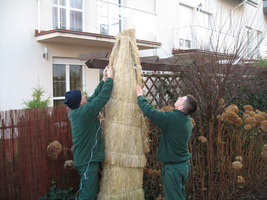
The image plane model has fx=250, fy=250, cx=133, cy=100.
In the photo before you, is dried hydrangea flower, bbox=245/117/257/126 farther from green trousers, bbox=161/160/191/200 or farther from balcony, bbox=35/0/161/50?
balcony, bbox=35/0/161/50

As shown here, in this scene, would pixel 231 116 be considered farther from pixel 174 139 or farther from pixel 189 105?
pixel 174 139

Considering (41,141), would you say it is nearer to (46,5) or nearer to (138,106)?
(138,106)

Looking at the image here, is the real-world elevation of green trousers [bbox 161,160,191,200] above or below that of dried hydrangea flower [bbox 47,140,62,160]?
below

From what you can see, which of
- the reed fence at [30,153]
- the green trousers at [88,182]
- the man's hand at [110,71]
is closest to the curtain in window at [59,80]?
the reed fence at [30,153]

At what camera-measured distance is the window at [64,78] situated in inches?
338

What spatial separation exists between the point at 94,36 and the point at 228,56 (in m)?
5.53

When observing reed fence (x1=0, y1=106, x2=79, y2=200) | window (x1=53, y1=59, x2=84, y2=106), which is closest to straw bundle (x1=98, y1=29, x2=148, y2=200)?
reed fence (x1=0, y1=106, x2=79, y2=200)

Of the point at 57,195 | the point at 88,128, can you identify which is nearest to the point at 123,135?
the point at 88,128

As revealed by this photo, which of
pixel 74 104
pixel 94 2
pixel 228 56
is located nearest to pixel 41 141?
pixel 74 104

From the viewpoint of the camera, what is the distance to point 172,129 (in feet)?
9.37

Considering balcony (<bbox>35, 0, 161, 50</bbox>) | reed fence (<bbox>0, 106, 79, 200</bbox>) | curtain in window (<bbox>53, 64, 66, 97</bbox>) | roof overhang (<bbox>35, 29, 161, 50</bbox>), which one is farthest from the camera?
curtain in window (<bbox>53, 64, 66, 97</bbox>)

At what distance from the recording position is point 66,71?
880 centimetres

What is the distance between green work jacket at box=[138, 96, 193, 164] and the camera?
281 centimetres

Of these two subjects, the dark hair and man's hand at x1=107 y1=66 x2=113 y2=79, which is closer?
the dark hair
